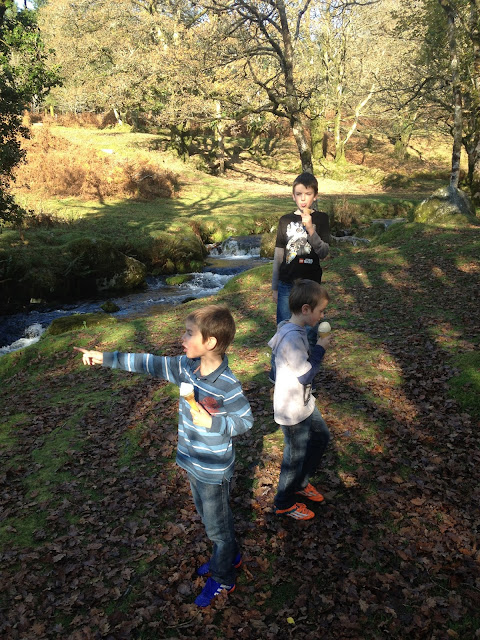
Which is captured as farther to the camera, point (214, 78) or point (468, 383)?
point (214, 78)

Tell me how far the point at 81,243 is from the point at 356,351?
43.3ft

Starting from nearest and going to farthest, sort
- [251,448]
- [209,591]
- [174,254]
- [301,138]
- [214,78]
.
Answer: [209,591], [251,448], [301,138], [174,254], [214,78]

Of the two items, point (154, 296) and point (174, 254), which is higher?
point (174, 254)

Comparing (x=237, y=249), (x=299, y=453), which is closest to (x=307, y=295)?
(x=299, y=453)

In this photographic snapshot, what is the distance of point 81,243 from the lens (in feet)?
59.7

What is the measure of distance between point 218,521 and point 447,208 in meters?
18.9

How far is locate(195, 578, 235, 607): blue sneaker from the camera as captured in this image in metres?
3.88

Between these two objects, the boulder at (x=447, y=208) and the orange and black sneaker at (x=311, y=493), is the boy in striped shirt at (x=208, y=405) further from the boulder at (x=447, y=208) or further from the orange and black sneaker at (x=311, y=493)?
the boulder at (x=447, y=208)

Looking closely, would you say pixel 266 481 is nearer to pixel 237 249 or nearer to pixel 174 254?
pixel 174 254

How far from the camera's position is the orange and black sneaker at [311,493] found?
4815 mm

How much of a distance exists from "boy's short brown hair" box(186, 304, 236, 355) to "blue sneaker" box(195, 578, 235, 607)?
2.09m

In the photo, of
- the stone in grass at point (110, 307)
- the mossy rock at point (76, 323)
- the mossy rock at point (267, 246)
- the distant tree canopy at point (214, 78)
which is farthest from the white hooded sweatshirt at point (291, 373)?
the distant tree canopy at point (214, 78)

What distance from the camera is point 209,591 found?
154 inches

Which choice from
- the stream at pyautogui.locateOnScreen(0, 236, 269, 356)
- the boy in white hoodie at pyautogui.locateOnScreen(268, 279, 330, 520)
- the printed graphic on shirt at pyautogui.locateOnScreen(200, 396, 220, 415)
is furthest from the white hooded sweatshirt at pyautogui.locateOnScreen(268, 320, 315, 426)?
the stream at pyautogui.locateOnScreen(0, 236, 269, 356)
